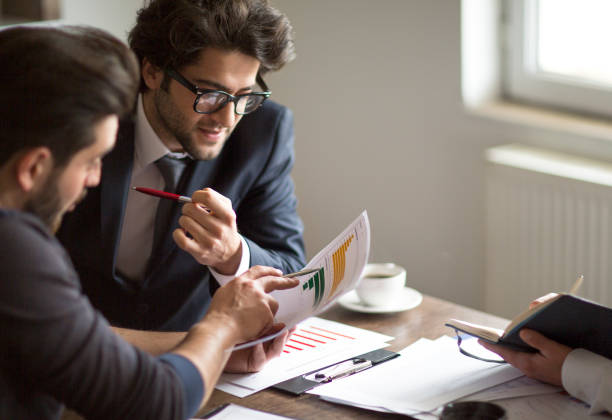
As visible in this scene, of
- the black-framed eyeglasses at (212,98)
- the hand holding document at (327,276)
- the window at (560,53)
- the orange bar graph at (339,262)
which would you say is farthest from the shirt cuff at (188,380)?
the window at (560,53)

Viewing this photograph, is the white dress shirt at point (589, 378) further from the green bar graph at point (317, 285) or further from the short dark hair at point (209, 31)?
the short dark hair at point (209, 31)

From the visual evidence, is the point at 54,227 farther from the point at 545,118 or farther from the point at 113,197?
the point at 545,118

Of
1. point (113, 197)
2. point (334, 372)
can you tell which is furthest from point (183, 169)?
point (334, 372)

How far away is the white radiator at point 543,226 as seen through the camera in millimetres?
2604

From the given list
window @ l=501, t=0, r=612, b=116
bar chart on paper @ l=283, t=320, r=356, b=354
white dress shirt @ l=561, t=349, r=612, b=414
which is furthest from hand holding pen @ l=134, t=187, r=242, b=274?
window @ l=501, t=0, r=612, b=116

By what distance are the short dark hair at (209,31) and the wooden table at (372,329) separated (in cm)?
66

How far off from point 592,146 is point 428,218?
717 mm

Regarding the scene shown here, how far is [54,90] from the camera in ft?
3.27

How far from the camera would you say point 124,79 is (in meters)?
1.07

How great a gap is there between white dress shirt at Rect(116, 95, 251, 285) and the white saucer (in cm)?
52

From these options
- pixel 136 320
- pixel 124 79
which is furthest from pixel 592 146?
pixel 124 79

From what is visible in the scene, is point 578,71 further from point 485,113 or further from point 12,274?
point 12,274

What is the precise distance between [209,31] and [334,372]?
2.78 ft

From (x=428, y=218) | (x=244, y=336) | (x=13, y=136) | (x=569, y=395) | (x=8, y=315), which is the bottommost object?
(x=428, y=218)
